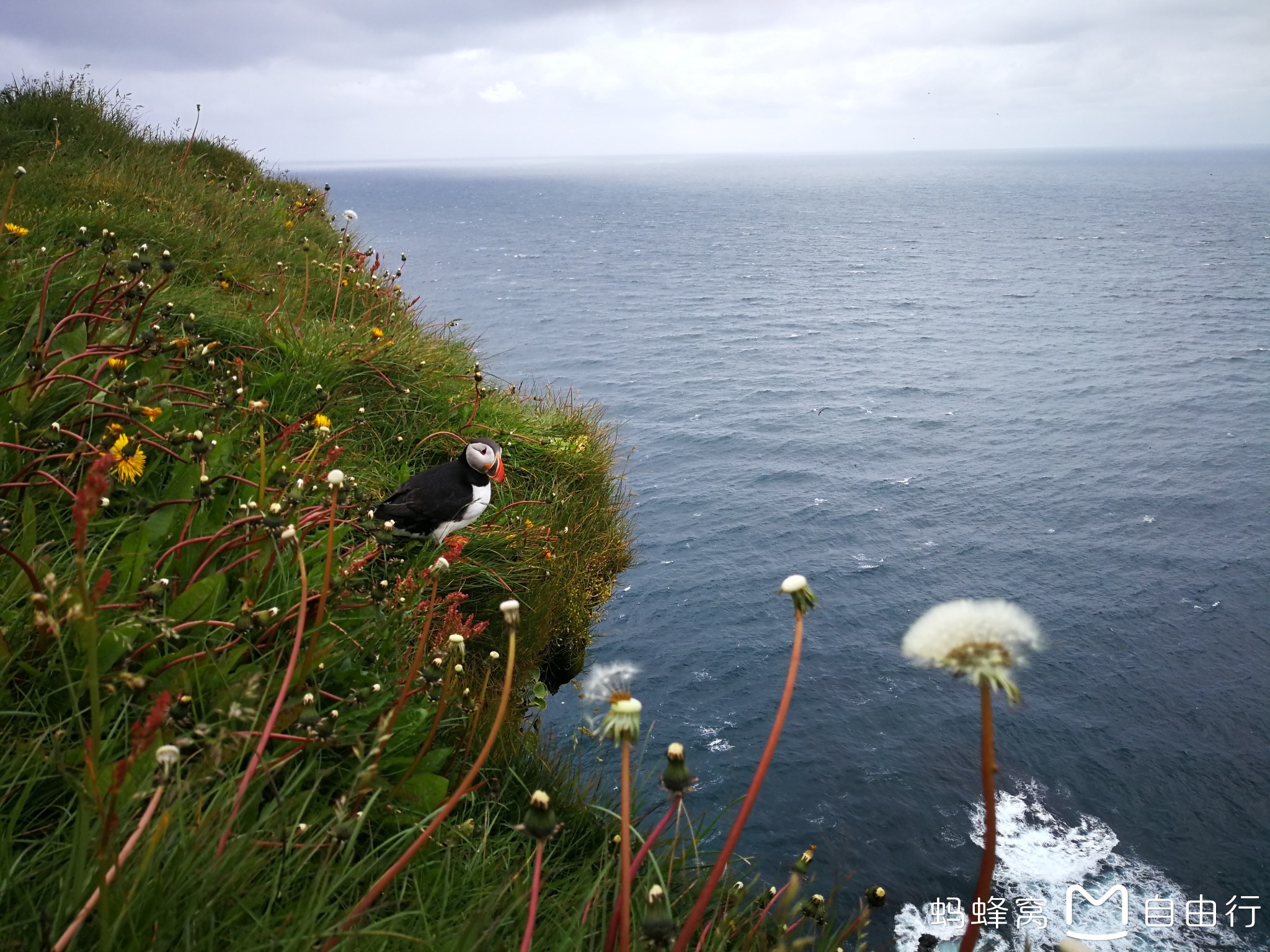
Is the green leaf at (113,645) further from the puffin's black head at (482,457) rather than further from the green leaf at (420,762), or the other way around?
the puffin's black head at (482,457)

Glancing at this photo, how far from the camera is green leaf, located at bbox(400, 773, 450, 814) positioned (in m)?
3.70

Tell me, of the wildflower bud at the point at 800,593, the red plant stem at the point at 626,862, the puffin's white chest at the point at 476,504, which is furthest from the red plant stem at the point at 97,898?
the puffin's white chest at the point at 476,504

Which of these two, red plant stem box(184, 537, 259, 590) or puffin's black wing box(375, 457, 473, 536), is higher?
red plant stem box(184, 537, 259, 590)

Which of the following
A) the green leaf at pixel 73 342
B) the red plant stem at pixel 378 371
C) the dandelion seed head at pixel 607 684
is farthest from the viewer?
the red plant stem at pixel 378 371

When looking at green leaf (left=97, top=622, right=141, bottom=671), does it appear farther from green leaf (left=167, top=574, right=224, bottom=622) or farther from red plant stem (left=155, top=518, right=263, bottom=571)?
red plant stem (left=155, top=518, right=263, bottom=571)

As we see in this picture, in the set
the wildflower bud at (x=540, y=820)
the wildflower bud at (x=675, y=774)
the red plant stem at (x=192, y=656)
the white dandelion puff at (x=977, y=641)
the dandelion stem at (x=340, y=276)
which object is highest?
the dandelion stem at (x=340, y=276)

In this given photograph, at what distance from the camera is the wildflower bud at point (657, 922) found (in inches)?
73.2

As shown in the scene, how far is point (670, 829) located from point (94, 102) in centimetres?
1695

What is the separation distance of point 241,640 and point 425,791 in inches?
40.4

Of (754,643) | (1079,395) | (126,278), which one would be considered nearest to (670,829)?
(126,278)

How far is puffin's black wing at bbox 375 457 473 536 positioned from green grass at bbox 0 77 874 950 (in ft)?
0.94

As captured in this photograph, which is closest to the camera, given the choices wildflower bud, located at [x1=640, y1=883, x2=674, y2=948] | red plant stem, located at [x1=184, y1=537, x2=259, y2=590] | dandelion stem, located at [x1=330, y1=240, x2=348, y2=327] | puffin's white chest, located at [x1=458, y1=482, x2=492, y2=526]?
wildflower bud, located at [x1=640, y1=883, x2=674, y2=948]

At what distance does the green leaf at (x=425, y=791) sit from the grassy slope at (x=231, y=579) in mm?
18

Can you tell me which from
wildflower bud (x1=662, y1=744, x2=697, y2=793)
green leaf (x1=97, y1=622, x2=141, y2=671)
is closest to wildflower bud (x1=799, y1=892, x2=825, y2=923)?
wildflower bud (x1=662, y1=744, x2=697, y2=793)
